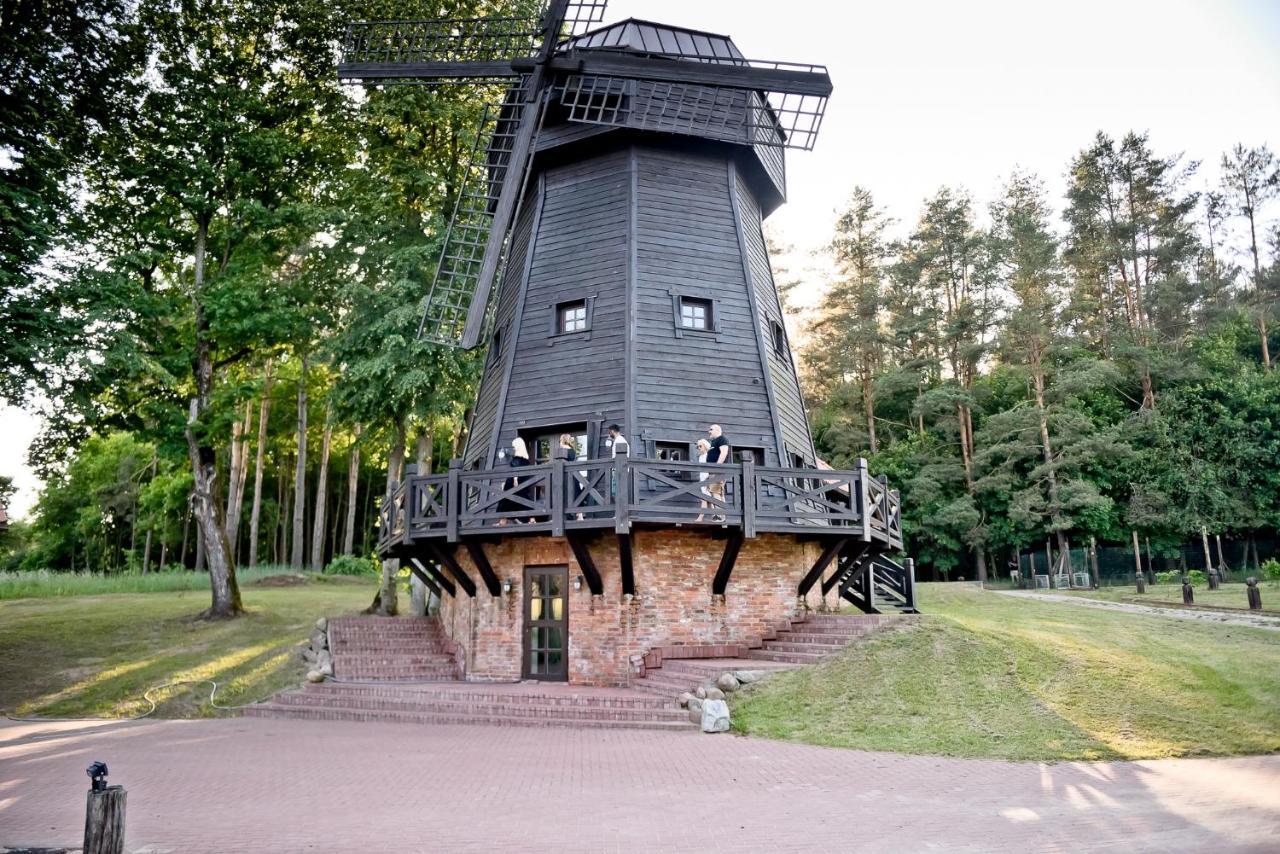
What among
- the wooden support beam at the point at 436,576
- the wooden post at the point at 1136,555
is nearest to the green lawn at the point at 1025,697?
the wooden support beam at the point at 436,576

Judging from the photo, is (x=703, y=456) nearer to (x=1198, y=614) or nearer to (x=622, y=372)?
(x=622, y=372)

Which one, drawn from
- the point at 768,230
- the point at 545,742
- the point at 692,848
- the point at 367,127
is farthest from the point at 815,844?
the point at 768,230

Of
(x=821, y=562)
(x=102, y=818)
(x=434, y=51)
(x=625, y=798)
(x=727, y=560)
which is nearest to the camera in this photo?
(x=102, y=818)

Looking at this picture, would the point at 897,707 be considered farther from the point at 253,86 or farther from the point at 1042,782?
the point at 253,86

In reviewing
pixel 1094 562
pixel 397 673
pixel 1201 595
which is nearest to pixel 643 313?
pixel 397 673

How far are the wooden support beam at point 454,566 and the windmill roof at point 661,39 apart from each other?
9.95m

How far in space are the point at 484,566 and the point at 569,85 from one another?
9.25 m

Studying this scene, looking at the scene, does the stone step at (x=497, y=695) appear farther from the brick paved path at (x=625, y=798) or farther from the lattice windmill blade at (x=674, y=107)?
the lattice windmill blade at (x=674, y=107)

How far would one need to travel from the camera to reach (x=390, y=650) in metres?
17.3

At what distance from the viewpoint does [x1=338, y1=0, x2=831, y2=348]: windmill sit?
15.4m


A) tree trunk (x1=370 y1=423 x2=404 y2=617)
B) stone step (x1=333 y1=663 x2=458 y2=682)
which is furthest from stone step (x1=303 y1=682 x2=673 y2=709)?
tree trunk (x1=370 y1=423 x2=404 y2=617)

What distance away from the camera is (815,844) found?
6.12 m

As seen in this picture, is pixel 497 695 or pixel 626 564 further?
pixel 626 564

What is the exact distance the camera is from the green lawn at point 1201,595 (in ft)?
72.9
